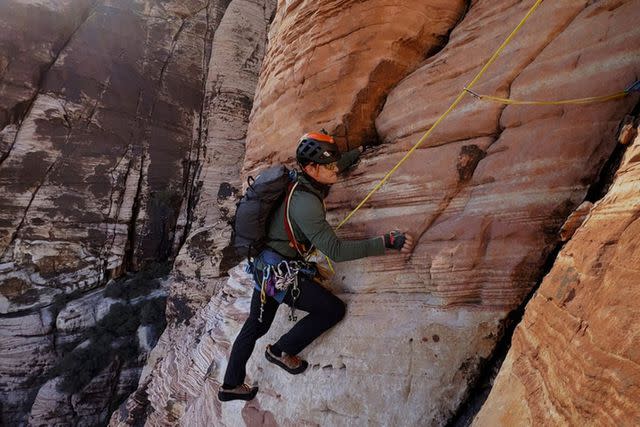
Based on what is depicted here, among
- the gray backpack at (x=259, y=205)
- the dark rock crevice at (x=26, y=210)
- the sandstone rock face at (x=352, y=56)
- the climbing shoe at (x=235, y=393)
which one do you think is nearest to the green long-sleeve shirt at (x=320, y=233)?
the gray backpack at (x=259, y=205)

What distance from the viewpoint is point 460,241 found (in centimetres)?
361

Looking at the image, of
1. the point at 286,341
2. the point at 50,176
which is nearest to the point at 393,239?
the point at 286,341

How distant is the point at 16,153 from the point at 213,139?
8745 mm

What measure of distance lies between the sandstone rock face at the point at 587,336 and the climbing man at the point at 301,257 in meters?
1.50

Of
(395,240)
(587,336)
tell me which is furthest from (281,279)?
(587,336)

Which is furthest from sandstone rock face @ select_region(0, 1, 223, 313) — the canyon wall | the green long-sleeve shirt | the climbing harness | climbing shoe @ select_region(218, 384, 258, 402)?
the green long-sleeve shirt

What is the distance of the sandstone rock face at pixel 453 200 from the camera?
3.25 meters

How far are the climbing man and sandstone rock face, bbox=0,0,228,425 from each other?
13.5m

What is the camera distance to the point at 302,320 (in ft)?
13.6

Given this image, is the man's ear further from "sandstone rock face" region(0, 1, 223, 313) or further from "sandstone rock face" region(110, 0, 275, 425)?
"sandstone rock face" region(0, 1, 223, 313)

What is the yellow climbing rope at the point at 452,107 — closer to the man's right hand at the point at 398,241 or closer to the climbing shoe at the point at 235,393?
the man's right hand at the point at 398,241

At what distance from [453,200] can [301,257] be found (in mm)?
1723

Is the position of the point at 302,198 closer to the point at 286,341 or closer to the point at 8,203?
the point at 286,341

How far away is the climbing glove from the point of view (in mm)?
3650
